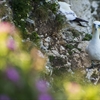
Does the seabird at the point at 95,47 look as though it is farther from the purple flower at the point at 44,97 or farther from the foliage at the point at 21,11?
the purple flower at the point at 44,97

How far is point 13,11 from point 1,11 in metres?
0.78

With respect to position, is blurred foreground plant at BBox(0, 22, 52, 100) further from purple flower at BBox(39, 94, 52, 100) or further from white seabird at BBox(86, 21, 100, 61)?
white seabird at BBox(86, 21, 100, 61)

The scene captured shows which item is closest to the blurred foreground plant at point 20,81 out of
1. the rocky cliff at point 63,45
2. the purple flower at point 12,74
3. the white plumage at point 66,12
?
the purple flower at point 12,74

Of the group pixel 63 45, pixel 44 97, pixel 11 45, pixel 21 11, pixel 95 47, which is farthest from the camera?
pixel 63 45

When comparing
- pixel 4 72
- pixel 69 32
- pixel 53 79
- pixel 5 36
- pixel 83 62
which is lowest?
pixel 4 72

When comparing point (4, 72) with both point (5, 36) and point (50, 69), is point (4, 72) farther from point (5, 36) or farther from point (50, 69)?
point (50, 69)

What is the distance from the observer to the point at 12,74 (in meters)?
1.78

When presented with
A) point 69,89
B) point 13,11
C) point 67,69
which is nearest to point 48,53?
point 67,69

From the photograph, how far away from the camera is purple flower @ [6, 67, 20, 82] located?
178cm

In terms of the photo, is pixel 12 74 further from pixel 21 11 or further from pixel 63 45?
pixel 63 45

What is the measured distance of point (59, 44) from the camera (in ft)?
27.9

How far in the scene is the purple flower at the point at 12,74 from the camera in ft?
5.82

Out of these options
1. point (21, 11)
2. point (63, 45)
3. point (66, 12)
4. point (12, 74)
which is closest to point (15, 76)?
point (12, 74)

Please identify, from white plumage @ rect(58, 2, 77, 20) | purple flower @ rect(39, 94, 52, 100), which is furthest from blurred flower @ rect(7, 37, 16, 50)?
white plumage @ rect(58, 2, 77, 20)
